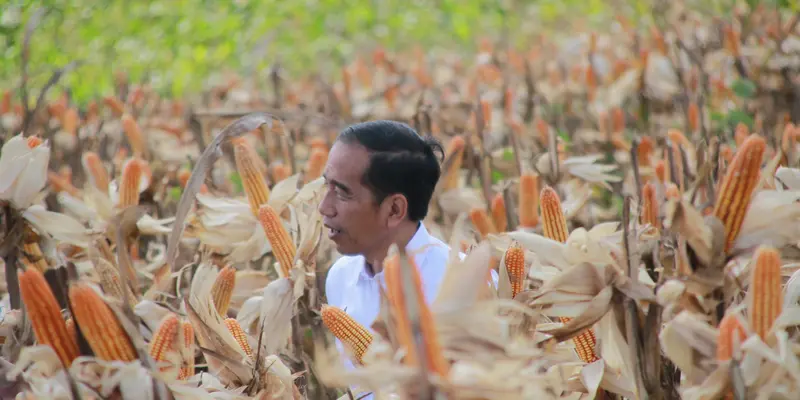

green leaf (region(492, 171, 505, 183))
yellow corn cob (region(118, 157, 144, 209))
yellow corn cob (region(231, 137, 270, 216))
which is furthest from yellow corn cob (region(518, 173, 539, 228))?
green leaf (region(492, 171, 505, 183))

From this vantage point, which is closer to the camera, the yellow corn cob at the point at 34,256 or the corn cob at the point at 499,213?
the yellow corn cob at the point at 34,256

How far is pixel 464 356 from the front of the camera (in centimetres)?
126

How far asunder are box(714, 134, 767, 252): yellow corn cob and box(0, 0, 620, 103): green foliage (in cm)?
638

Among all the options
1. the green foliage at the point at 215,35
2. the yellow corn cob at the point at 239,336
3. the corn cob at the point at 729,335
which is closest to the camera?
the corn cob at the point at 729,335

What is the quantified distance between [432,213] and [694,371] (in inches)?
81.3

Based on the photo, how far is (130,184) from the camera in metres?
2.64

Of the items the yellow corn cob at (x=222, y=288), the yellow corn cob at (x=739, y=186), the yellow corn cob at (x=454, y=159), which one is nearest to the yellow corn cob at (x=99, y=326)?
the yellow corn cob at (x=222, y=288)

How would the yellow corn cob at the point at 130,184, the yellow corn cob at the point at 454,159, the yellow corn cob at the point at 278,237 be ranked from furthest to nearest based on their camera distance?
the yellow corn cob at the point at 454,159, the yellow corn cob at the point at 130,184, the yellow corn cob at the point at 278,237

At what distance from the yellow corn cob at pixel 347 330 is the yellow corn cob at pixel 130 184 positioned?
3.56 feet

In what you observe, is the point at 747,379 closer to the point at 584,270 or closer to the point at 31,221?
the point at 584,270

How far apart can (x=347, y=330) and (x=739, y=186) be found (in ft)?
2.57

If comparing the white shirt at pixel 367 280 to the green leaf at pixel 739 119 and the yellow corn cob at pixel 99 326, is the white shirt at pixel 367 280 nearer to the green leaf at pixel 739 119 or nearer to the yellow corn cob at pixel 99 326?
the yellow corn cob at pixel 99 326

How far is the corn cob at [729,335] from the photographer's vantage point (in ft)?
4.73

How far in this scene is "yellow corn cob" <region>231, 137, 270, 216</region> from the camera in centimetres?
245
